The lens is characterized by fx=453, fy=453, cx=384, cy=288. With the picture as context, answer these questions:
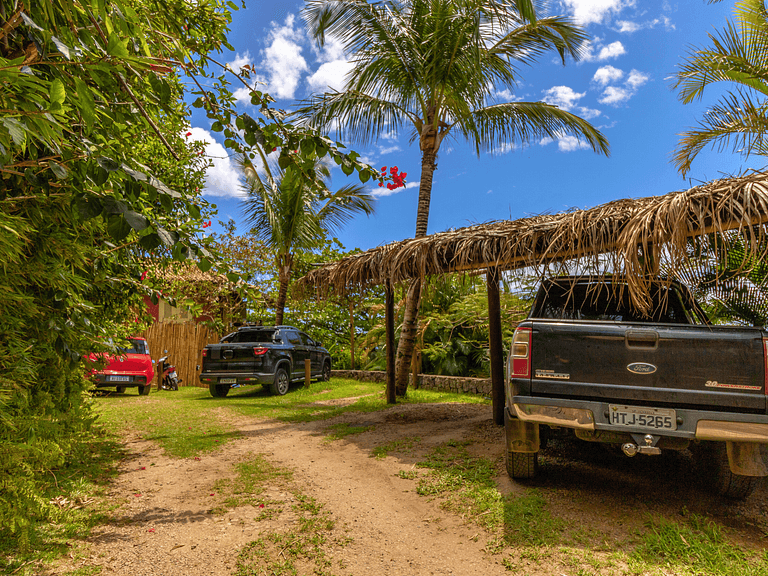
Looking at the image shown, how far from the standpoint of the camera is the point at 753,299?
6.79 meters

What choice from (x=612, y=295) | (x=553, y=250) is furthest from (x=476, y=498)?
(x=553, y=250)

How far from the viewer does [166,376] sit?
13.8 m

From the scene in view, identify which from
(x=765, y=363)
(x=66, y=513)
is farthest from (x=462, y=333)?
(x=66, y=513)

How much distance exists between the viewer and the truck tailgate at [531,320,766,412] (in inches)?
131

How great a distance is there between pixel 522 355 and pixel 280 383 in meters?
8.62

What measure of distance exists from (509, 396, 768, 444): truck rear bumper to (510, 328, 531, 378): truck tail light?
204 mm

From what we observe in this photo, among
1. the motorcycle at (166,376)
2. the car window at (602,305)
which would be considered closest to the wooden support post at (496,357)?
the car window at (602,305)

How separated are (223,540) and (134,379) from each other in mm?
9735

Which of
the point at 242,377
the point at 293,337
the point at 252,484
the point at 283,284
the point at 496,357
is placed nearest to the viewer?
the point at 252,484

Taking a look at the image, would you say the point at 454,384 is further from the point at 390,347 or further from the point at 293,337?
the point at 293,337

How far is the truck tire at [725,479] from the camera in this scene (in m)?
3.78

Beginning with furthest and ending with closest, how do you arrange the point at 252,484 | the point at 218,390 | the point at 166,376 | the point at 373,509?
the point at 166,376, the point at 218,390, the point at 252,484, the point at 373,509

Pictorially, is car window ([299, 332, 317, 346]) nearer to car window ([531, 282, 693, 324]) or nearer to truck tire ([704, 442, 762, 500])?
car window ([531, 282, 693, 324])

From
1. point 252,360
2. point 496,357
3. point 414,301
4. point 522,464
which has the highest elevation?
point 414,301
